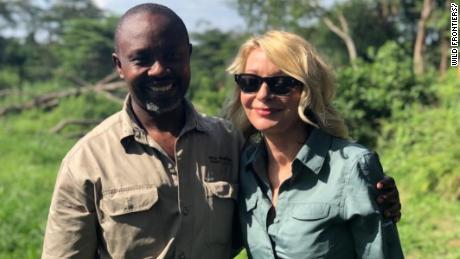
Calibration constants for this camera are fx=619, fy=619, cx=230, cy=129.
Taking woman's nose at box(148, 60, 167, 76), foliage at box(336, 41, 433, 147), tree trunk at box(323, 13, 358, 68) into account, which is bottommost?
tree trunk at box(323, 13, 358, 68)

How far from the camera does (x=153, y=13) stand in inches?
83.7

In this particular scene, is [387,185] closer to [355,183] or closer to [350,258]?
[355,183]

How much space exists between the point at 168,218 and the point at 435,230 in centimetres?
474

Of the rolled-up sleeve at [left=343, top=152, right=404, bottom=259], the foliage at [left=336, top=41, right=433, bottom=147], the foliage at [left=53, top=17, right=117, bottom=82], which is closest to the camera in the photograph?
the rolled-up sleeve at [left=343, top=152, right=404, bottom=259]

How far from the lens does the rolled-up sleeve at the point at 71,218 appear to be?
6.81 feet

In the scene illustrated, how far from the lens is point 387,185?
2.11 m

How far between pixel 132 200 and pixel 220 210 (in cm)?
34

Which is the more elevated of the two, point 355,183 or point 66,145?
point 355,183

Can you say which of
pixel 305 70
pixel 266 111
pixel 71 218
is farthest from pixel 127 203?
pixel 305 70

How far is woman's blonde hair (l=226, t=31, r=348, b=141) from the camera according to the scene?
6.98 feet

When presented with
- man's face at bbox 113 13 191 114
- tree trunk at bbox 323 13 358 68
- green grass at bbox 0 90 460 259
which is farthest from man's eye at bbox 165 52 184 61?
tree trunk at bbox 323 13 358 68

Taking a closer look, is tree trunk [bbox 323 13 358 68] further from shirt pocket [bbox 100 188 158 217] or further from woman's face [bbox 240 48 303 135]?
shirt pocket [bbox 100 188 158 217]

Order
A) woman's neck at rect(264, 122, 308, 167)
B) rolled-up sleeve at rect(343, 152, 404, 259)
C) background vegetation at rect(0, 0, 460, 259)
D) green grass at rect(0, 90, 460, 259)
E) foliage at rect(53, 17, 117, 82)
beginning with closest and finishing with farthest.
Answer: rolled-up sleeve at rect(343, 152, 404, 259) → woman's neck at rect(264, 122, 308, 167) → green grass at rect(0, 90, 460, 259) → background vegetation at rect(0, 0, 460, 259) → foliage at rect(53, 17, 117, 82)

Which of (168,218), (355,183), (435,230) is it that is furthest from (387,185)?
(435,230)
